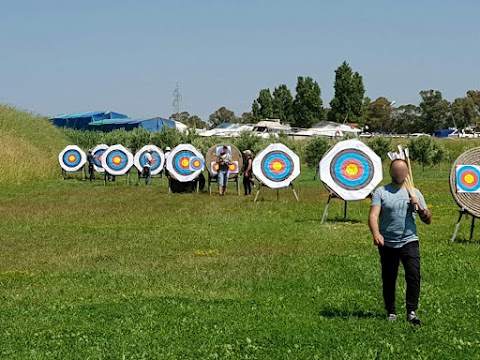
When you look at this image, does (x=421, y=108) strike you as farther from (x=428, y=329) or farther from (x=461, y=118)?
(x=428, y=329)

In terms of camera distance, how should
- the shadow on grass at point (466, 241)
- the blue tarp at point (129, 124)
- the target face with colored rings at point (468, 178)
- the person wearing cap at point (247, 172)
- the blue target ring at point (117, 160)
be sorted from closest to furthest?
the shadow on grass at point (466, 241), the target face with colored rings at point (468, 178), the person wearing cap at point (247, 172), the blue target ring at point (117, 160), the blue tarp at point (129, 124)

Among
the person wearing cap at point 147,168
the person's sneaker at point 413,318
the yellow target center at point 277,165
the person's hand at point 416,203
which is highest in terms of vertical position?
the person's hand at point 416,203

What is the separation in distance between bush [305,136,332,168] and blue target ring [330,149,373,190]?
98.1 ft

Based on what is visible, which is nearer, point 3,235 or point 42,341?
point 42,341

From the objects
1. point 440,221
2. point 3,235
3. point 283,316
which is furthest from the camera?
point 440,221

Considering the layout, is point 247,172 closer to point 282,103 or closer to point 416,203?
point 416,203

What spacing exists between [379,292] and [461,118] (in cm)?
12086

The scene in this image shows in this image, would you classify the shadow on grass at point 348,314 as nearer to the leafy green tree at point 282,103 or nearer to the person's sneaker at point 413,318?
the person's sneaker at point 413,318

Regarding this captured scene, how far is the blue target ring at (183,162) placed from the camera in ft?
111

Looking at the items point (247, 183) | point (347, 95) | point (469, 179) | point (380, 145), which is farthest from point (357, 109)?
point (469, 179)

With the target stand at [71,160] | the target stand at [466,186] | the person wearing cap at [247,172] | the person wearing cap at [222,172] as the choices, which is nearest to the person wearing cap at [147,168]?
the target stand at [71,160]

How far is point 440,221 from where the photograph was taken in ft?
69.2

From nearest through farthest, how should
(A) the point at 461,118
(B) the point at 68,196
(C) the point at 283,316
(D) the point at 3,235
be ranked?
(C) the point at 283,316, (D) the point at 3,235, (B) the point at 68,196, (A) the point at 461,118

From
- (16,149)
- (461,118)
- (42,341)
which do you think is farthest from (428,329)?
(461,118)
